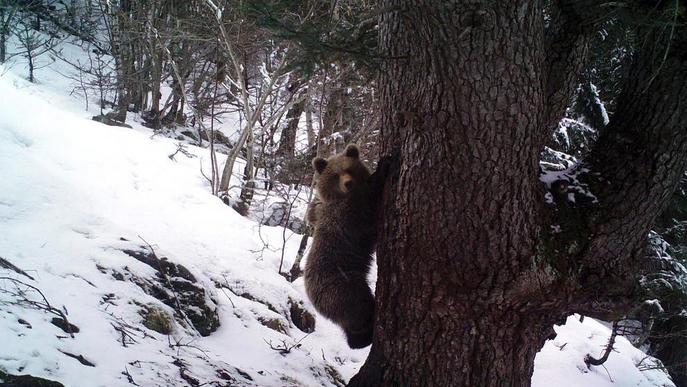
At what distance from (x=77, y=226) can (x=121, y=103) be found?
40.0 ft

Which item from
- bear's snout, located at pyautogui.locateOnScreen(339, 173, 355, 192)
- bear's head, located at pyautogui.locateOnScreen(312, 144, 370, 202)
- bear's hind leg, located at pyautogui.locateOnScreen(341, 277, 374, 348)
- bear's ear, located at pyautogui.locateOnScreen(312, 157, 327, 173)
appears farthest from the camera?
bear's ear, located at pyautogui.locateOnScreen(312, 157, 327, 173)

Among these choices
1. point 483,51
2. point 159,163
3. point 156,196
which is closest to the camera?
point 483,51

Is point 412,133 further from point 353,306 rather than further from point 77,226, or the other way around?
point 77,226

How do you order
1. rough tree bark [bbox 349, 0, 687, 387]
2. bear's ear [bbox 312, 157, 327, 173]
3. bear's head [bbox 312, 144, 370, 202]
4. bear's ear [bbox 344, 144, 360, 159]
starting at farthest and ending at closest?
bear's ear [bbox 312, 157, 327, 173] → bear's ear [bbox 344, 144, 360, 159] → bear's head [bbox 312, 144, 370, 202] → rough tree bark [bbox 349, 0, 687, 387]

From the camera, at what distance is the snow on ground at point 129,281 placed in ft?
10.4

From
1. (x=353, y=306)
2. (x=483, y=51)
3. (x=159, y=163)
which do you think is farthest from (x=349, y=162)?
(x=159, y=163)

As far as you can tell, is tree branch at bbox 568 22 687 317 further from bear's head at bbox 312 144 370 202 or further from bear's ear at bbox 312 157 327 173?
bear's ear at bbox 312 157 327 173

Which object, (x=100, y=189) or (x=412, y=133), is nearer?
(x=412, y=133)

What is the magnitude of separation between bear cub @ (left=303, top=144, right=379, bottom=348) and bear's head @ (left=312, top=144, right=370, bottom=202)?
0.05 ft

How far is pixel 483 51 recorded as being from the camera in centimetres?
251

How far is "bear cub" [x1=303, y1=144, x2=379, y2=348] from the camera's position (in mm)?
3838

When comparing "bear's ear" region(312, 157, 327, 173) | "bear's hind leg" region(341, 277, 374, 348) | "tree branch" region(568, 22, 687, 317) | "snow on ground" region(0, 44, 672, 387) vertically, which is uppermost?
"tree branch" region(568, 22, 687, 317)

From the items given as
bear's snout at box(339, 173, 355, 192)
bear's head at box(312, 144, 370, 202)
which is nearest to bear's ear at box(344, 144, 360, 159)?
bear's head at box(312, 144, 370, 202)

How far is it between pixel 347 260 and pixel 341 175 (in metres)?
0.87
